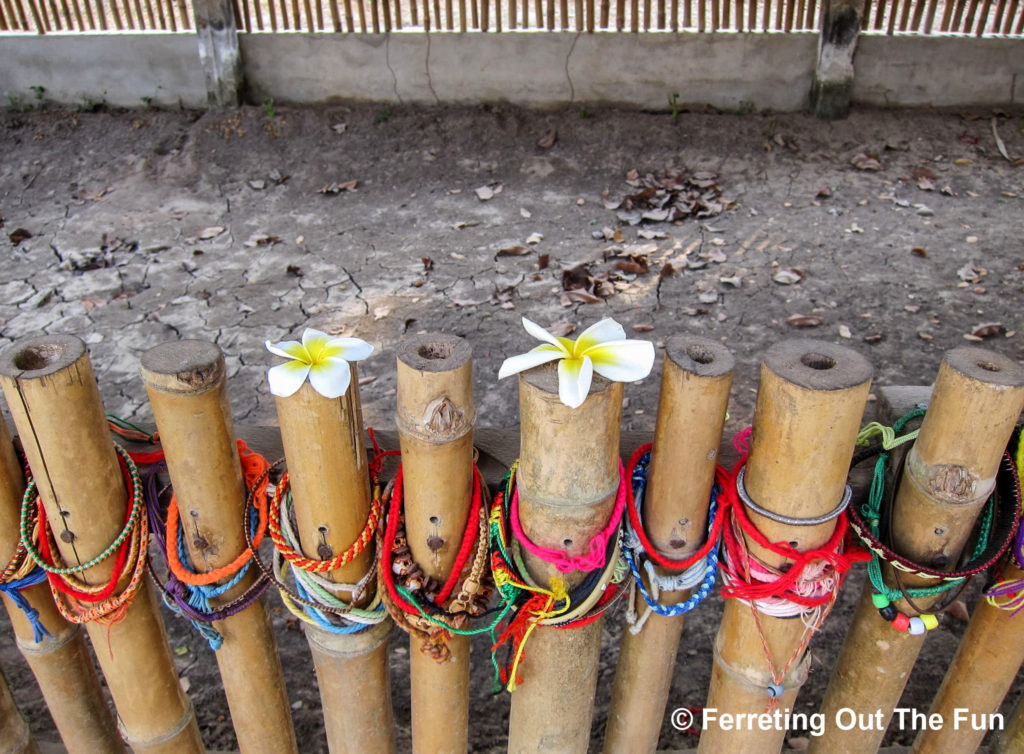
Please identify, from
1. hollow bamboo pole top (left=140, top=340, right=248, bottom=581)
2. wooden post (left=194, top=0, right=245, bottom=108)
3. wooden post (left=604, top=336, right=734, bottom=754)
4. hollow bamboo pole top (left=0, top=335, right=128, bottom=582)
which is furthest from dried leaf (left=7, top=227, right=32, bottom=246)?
wooden post (left=604, top=336, right=734, bottom=754)

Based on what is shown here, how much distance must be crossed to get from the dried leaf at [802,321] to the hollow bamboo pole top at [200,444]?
140 inches

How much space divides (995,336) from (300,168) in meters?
5.12

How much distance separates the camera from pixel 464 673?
66.7 inches

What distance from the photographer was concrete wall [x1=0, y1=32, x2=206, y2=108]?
716cm

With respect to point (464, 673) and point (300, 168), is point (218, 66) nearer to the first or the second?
point (300, 168)

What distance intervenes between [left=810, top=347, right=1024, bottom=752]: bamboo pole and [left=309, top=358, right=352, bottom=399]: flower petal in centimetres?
92

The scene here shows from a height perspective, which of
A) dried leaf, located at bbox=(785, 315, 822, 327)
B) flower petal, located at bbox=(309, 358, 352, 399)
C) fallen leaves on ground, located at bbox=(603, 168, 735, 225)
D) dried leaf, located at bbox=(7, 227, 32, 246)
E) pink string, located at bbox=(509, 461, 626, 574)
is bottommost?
dried leaf, located at bbox=(7, 227, 32, 246)

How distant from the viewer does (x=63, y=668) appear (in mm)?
1805

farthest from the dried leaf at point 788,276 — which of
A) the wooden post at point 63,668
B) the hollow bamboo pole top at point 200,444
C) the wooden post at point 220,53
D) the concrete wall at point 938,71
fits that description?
the wooden post at point 220,53

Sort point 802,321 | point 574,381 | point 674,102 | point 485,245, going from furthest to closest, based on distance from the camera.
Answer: point 674,102 < point 485,245 < point 802,321 < point 574,381

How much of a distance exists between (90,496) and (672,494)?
103 cm

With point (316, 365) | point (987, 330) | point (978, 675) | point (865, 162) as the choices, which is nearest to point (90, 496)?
point (316, 365)

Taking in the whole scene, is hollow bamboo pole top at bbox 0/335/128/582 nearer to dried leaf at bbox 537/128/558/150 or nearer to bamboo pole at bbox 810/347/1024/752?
bamboo pole at bbox 810/347/1024/752

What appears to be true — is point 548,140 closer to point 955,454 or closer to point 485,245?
point 485,245
